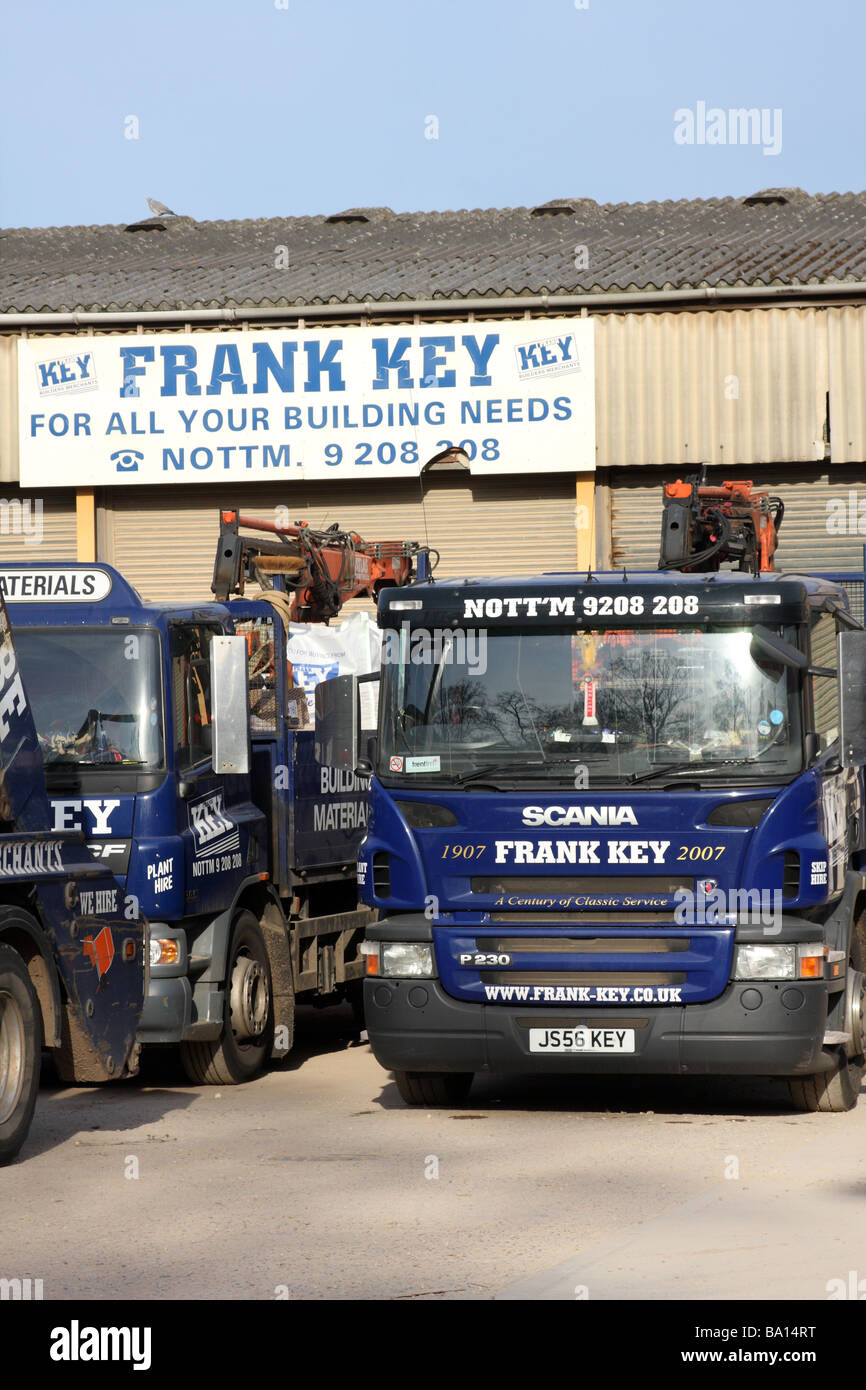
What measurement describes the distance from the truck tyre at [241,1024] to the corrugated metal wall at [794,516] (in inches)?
458

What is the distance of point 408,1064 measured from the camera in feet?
30.7

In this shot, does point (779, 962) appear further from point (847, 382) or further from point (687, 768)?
point (847, 382)

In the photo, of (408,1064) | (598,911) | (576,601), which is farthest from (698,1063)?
(576,601)

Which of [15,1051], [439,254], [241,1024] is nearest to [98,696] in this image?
[241,1024]

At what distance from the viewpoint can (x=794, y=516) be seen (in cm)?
2189

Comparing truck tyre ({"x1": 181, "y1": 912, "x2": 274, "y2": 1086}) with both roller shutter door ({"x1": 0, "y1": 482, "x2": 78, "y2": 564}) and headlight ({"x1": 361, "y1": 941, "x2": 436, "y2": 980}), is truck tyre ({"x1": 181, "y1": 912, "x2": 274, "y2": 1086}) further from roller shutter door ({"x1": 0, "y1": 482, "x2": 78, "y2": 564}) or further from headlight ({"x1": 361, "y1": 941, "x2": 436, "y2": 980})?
roller shutter door ({"x1": 0, "y1": 482, "x2": 78, "y2": 564})

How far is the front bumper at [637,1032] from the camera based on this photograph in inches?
347

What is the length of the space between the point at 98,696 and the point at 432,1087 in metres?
2.86

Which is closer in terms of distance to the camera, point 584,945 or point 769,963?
point 769,963

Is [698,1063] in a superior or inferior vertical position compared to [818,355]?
inferior

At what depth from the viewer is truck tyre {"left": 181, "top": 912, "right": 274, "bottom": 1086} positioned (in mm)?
10547

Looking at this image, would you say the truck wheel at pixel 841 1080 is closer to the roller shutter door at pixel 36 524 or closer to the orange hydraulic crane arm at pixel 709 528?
the orange hydraulic crane arm at pixel 709 528
